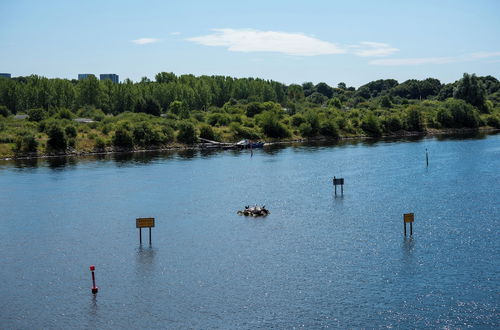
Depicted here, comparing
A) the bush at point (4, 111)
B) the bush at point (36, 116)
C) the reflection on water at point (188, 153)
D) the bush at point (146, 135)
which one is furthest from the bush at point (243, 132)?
the bush at point (4, 111)

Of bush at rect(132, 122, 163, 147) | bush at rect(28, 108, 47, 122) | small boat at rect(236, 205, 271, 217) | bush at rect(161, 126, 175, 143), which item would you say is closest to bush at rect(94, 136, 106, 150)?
bush at rect(132, 122, 163, 147)

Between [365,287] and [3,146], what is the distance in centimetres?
12286

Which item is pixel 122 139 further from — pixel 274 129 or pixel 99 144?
pixel 274 129

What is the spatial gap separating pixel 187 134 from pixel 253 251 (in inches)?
4884

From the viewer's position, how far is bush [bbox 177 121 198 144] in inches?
7092

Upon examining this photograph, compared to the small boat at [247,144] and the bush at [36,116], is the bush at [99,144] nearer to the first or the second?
the bush at [36,116]

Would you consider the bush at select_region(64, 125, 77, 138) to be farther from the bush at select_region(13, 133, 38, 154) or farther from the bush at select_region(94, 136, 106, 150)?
the bush at select_region(13, 133, 38, 154)

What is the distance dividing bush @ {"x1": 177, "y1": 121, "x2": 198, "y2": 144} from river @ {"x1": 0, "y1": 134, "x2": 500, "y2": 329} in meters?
66.2

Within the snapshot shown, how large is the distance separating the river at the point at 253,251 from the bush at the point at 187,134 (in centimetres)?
6620

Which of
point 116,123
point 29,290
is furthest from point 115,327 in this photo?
point 116,123

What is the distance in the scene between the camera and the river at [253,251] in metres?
43.8

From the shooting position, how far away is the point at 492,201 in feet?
266

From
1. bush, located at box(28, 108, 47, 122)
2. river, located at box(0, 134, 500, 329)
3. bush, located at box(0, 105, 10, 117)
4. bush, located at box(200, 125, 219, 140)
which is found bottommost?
river, located at box(0, 134, 500, 329)

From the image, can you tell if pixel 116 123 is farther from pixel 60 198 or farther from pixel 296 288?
pixel 296 288
